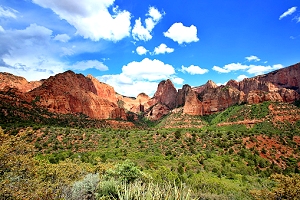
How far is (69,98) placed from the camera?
74312 millimetres

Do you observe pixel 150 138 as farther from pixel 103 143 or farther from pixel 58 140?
pixel 58 140

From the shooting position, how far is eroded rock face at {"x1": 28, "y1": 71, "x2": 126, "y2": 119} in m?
64.2

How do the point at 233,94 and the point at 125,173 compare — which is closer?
the point at 125,173

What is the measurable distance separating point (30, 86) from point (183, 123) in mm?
78060

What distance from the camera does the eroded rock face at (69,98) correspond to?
64.2 meters

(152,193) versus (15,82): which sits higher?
(15,82)

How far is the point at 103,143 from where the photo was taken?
34219mm

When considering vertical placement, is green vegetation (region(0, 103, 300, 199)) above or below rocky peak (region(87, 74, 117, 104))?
below

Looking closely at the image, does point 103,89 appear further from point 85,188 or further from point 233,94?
point 85,188

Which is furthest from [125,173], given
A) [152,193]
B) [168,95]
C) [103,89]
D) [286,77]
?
[286,77]

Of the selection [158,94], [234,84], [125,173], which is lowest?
[125,173]

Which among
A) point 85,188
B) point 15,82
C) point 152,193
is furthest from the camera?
point 15,82

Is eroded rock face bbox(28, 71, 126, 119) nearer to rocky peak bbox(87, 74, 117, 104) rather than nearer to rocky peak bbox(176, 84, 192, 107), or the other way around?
rocky peak bbox(87, 74, 117, 104)

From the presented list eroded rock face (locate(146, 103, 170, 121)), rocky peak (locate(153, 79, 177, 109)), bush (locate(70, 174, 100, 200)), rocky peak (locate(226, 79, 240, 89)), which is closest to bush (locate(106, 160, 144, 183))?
bush (locate(70, 174, 100, 200))
